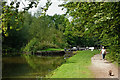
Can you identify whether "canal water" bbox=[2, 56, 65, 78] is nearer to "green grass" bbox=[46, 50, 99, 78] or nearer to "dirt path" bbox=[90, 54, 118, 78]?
"green grass" bbox=[46, 50, 99, 78]

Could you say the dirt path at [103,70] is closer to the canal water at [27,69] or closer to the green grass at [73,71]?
the green grass at [73,71]

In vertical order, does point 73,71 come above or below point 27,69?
above

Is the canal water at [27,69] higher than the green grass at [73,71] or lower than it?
lower

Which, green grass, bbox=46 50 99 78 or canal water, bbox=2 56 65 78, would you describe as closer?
green grass, bbox=46 50 99 78

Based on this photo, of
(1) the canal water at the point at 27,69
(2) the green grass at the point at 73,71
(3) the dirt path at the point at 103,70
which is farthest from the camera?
(1) the canal water at the point at 27,69

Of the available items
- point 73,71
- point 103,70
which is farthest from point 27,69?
point 103,70

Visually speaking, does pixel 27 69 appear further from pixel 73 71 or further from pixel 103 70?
pixel 103 70

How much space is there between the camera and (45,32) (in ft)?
177

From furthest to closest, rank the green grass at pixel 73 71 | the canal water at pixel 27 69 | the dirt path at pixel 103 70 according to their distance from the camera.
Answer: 1. the canal water at pixel 27 69
2. the green grass at pixel 73 71
3. the dirt path at pixel 103 70

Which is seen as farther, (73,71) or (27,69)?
(27,69)

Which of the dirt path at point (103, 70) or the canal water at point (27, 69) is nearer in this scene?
the dirt path at point (103, 70)

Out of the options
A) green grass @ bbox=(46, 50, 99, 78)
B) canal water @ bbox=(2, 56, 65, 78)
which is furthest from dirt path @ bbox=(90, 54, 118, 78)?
canal water @ bbox=(2, 56, 65, 78)

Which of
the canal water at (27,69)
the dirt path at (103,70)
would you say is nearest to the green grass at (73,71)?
the dirt path at (103,70)

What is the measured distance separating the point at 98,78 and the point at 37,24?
151ft
